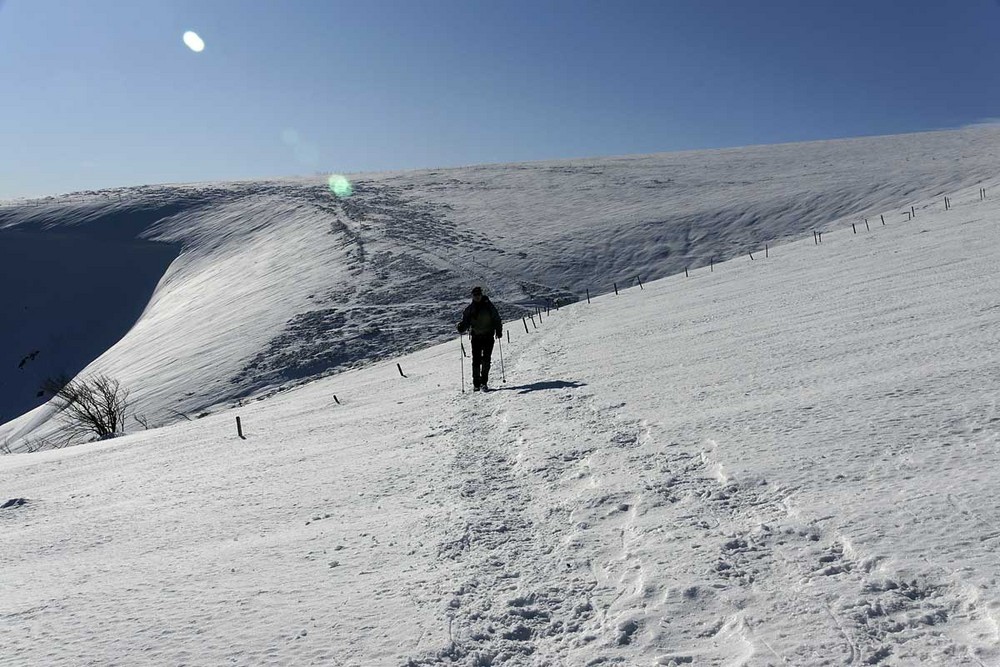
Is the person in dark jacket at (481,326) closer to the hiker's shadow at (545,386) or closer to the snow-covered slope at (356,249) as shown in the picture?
the hiker's shadow at (545,386)

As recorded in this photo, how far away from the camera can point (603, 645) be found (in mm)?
3277

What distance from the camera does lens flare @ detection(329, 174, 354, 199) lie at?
6111cm

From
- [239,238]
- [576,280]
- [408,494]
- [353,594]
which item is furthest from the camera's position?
[239,238]

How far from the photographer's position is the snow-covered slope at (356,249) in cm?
2891

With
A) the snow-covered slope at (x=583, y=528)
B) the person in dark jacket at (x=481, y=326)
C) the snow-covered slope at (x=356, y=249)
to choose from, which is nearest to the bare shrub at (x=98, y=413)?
the snow-covered slope at (x=356, y=249)

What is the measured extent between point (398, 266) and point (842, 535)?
34413 mm

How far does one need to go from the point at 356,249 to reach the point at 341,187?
27715mm

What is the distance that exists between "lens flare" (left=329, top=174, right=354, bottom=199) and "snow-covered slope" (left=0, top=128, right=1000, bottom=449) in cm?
131

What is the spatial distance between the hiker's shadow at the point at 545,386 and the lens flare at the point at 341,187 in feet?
172

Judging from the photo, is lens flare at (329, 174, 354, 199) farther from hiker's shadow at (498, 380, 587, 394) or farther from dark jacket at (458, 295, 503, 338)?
hiker's shadow at (498, 380, 587, 394)

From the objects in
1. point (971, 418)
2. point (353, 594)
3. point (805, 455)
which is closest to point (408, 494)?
point (353, 594)

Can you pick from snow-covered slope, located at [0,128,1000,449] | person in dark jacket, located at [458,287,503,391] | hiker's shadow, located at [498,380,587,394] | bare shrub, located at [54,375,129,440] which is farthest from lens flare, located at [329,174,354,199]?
hiker's shadow, located at [498,380,587,394]

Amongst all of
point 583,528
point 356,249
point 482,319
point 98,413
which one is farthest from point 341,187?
point 583,528

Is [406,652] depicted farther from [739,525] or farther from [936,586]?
[936,586]
